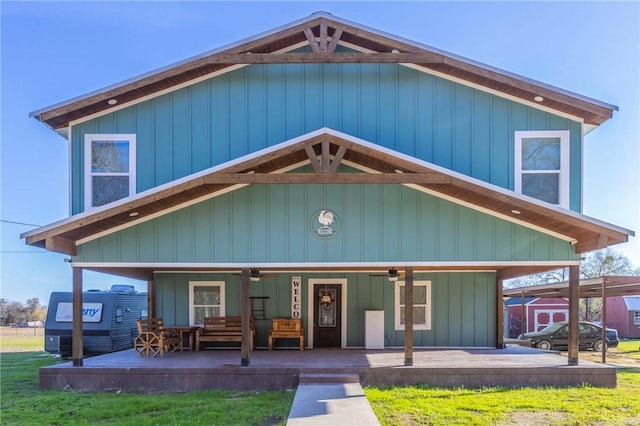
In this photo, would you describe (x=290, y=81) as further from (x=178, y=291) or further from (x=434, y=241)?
(x=178, y=291)

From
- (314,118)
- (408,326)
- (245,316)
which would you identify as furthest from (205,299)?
(408,326)

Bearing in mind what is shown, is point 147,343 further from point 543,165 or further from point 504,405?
point 543,165

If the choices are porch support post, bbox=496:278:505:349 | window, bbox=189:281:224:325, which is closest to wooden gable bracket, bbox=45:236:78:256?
window, bbox=189:281:224:325

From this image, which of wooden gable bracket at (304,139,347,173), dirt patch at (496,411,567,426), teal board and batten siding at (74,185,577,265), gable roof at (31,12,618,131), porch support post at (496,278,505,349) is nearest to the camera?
dirt patch at (496,411,567,426)

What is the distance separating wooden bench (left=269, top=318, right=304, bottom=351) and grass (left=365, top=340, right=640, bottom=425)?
11.5 feet

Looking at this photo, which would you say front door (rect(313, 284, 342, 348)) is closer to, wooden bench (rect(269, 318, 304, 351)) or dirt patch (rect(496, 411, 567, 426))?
wooden bench (rect(269, 318, 304, 351))

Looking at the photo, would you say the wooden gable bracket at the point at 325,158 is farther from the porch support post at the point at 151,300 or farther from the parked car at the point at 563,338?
the parked car at the point at 563,338

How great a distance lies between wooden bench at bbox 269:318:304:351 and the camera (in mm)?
12219

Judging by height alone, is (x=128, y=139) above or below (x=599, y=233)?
above

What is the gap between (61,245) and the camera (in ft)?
30.1

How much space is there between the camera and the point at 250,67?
10648mm

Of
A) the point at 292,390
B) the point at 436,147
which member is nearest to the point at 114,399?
the point at 292,390

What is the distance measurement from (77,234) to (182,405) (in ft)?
12.1

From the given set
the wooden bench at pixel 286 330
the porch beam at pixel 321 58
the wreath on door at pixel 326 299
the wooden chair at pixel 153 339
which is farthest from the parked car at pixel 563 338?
the wooden chair at pixel 153 339
